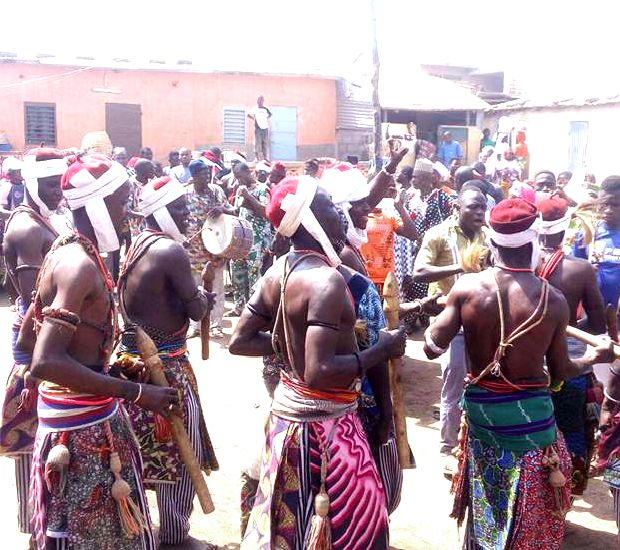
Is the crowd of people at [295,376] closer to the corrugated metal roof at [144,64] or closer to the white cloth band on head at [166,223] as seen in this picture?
the white cloth band on head at [166,223]

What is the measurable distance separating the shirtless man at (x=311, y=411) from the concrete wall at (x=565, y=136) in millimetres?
17850

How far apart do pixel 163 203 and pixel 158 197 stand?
44 millimetres

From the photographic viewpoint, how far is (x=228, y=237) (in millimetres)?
7109

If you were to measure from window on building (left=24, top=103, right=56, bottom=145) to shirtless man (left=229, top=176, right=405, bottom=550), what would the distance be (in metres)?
18.9

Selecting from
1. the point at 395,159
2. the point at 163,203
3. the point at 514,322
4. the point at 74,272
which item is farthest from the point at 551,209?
the point at 74,272

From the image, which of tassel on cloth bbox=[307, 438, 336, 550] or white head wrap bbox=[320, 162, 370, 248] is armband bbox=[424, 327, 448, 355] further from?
white head wrap bbox=[320, 162, 370, 248]

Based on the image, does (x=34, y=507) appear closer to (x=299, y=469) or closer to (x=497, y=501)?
(x=299, y=469)

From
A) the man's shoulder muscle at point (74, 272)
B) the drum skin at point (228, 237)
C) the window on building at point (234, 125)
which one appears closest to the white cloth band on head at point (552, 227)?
the man's shoulder muscle at point (74, 272)

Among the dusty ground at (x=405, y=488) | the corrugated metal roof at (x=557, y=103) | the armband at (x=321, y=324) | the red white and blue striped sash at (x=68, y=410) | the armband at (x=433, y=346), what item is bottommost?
the dusty ground at (x=405, y=488)

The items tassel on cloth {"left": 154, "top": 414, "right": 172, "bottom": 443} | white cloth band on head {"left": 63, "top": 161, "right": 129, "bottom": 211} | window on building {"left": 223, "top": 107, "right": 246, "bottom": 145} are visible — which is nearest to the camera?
white cloth band on head {"left": 63, "top": 161, "right": 129, "bottom": 211}

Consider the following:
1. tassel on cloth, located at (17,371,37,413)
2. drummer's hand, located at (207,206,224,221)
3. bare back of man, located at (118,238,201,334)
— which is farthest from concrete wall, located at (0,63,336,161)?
bare back of man, located at (118,238,201,334)

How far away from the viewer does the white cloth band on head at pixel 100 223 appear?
3.05 meters

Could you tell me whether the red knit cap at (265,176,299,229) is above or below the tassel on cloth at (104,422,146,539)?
above

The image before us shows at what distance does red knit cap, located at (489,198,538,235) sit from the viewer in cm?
316
